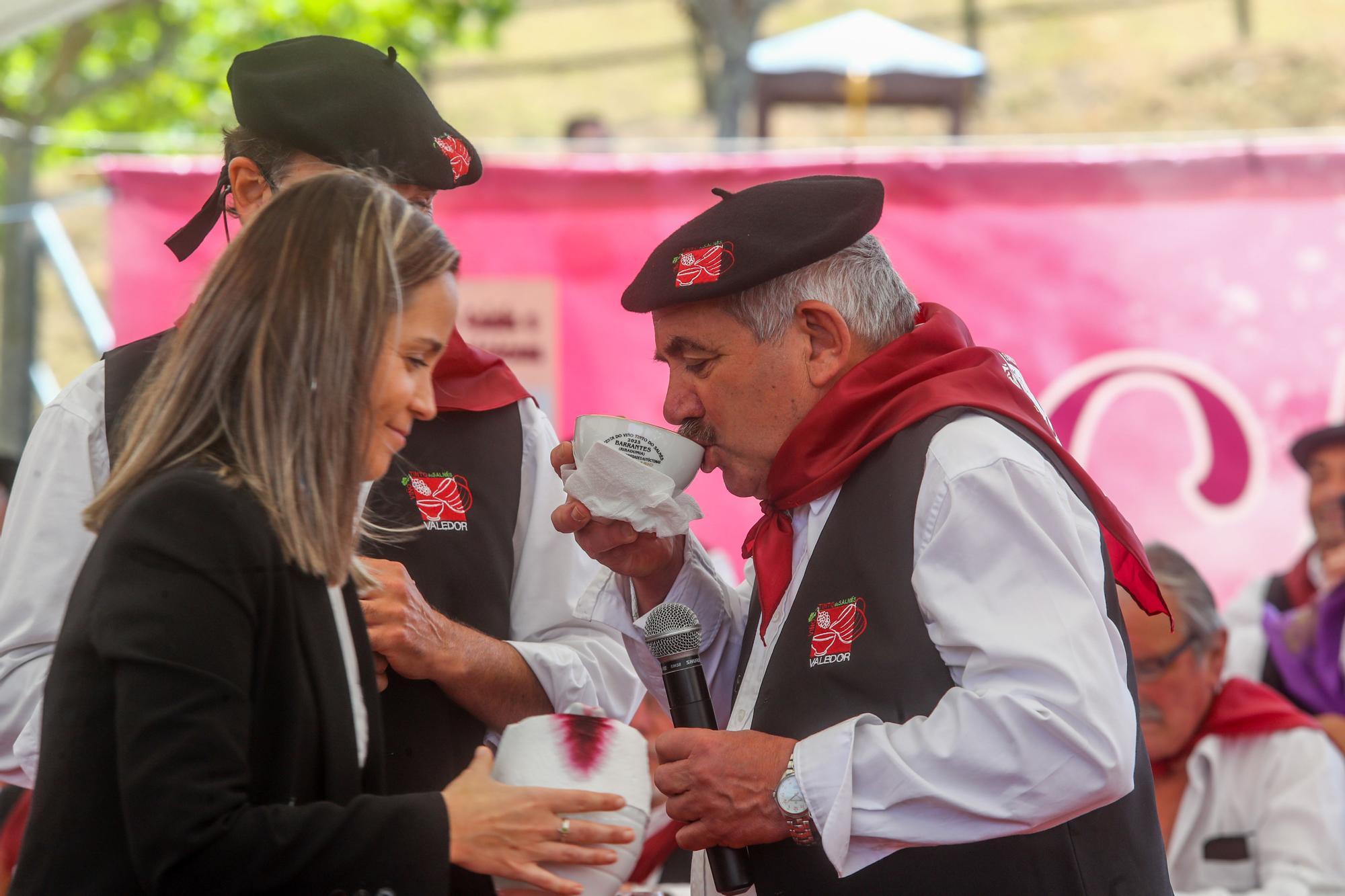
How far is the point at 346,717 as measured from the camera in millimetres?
1487

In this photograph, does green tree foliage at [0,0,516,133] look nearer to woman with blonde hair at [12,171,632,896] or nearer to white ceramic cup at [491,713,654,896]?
woman with blonde hair at [12,171,632,896]

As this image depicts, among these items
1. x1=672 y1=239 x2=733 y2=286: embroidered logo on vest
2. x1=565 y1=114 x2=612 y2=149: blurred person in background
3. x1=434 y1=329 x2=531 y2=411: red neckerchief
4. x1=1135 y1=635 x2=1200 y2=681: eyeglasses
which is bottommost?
x1=1135 y1=635 x2=1200 y2=681: eyeglasses

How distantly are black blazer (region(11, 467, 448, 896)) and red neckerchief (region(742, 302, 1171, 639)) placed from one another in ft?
2.72

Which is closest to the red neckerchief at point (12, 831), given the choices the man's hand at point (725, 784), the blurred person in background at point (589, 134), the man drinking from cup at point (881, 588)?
the man drinking from cup at point (881, 588)

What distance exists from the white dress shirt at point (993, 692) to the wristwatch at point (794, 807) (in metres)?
0.02

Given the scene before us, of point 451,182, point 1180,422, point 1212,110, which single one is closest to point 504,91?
point 1212,110

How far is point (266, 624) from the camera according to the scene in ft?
4.65

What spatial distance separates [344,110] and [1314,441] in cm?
447

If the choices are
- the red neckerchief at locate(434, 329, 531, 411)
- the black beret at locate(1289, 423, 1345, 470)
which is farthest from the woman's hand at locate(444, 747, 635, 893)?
the black beret at locate(1289, 423, 1345, 470)

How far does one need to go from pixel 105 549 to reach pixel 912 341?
3.95 ft

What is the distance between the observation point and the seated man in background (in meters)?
3.56

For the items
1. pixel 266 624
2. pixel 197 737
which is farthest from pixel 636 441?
pixel 197 737

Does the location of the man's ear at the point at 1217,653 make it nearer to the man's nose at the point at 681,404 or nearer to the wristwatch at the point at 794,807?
the man's nose at the point at 681,404

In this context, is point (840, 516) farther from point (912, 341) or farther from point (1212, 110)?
point (1212, 110)
